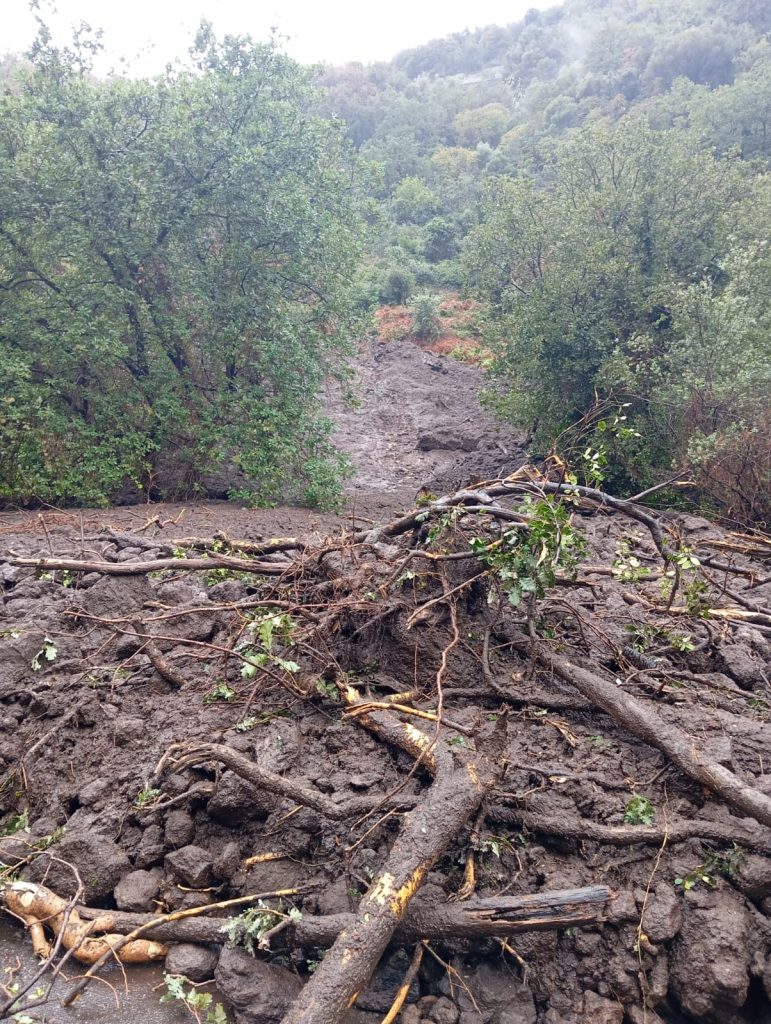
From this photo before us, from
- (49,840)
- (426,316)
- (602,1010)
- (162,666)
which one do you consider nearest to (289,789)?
(49,840)

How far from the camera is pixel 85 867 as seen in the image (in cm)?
326

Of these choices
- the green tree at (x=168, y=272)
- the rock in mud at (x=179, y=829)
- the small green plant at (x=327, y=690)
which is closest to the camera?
the rock in mud at (x=179, y=829)

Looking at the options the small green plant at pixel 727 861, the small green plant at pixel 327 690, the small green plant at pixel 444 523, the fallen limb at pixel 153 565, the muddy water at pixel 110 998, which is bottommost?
A: the muddy water at pixel 110 998

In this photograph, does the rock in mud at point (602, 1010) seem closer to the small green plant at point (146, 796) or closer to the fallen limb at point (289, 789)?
the fallen limb at point (289, 789)

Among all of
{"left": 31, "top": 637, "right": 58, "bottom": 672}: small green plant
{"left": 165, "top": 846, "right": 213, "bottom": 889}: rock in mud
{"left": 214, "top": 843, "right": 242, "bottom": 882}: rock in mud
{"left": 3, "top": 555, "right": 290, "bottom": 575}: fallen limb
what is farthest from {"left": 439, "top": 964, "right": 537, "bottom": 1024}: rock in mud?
{"left": 31, "top": 637, "right": 58, "bottom": 672}: small green plant

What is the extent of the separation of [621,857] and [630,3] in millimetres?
72461

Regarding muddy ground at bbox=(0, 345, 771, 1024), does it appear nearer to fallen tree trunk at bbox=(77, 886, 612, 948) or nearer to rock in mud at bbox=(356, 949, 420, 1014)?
rock in mud at bbox=(356, 949, 420, 1014)

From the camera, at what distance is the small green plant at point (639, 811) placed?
10.3ft

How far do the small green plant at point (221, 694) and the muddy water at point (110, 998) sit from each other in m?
1.39

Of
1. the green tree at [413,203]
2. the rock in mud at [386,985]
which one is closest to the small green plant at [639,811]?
the rock in mud at [386,985]

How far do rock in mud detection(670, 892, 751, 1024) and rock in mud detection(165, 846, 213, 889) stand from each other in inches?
83.5

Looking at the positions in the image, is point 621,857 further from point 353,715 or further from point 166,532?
point 166,532

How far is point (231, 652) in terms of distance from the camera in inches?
148

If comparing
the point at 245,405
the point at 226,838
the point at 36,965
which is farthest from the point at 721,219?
the point at 36,965
